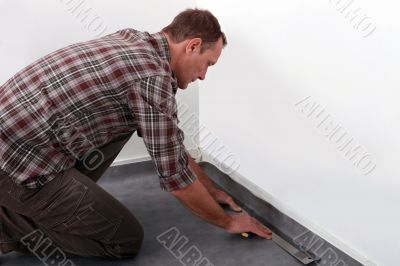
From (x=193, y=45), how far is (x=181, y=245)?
0.74m

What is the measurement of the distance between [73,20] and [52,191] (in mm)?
899

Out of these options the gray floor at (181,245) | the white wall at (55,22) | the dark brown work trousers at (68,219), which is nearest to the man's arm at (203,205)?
the gray floor at (181,245)

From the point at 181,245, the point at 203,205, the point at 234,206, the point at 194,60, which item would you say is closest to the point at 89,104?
the point at 194,60

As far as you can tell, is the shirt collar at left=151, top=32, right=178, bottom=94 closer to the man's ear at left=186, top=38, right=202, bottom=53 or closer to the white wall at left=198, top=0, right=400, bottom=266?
the man's ear at left=186, top=38, right=202, bottom=53

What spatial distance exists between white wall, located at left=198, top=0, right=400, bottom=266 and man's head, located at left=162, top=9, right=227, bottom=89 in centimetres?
27

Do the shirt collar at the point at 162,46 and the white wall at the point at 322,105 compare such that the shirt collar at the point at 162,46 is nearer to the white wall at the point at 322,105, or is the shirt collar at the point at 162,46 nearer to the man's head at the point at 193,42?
the man's head at the point at 193,42

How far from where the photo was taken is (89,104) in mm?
1387

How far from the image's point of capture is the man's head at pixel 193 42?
1450 mm

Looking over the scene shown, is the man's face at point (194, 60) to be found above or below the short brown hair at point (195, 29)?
below

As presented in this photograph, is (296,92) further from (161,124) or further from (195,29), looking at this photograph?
(161,124)

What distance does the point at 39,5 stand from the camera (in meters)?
1.98

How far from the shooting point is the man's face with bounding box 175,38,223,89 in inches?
57.6

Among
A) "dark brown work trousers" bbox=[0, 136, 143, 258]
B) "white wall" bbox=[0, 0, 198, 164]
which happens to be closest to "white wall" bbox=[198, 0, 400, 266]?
"white wall" bbox=[0, 0, 198, 164]

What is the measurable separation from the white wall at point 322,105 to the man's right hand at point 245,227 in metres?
0.14
